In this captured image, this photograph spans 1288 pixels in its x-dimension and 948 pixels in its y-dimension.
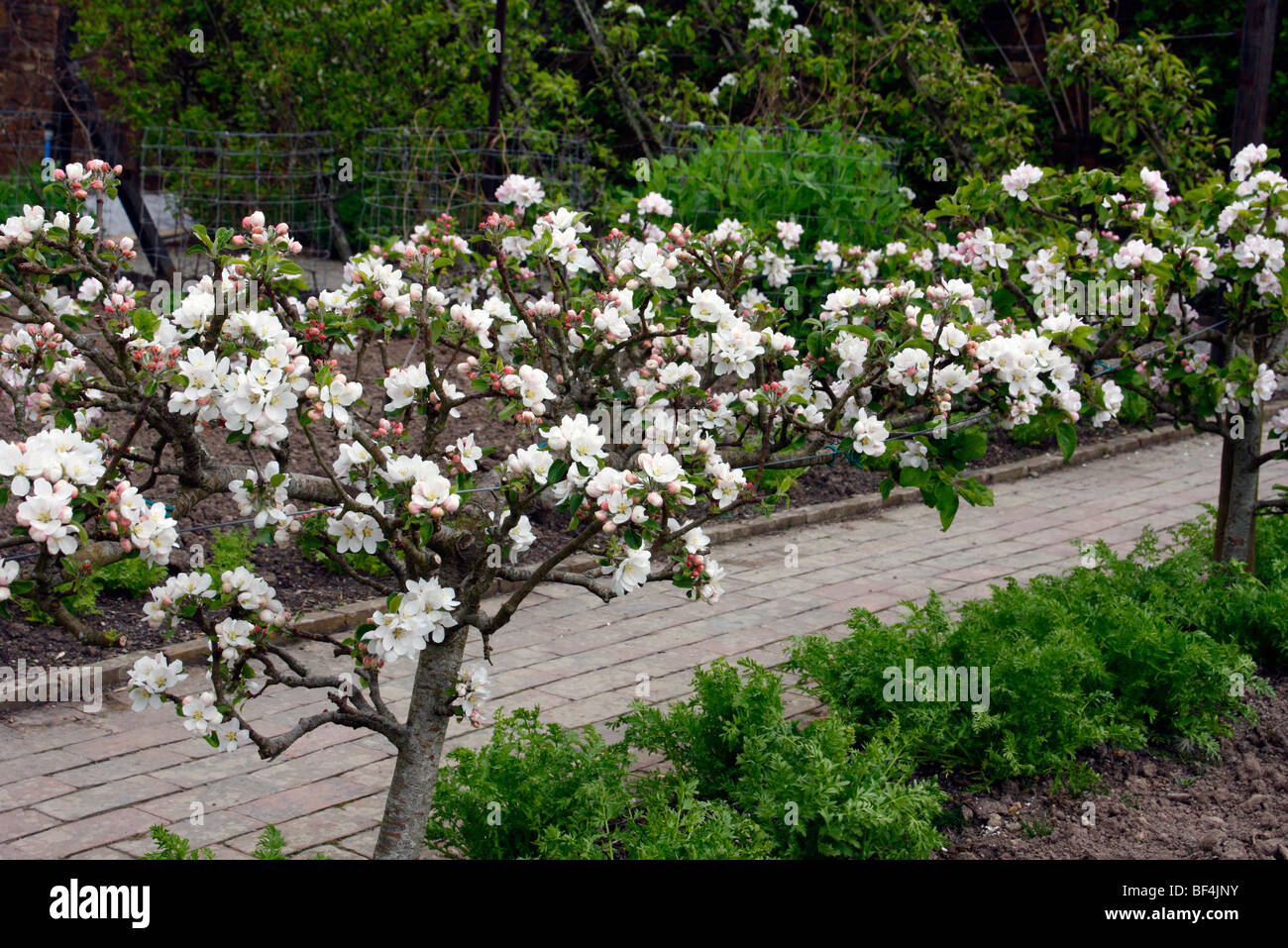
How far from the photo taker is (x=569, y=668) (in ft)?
16.5

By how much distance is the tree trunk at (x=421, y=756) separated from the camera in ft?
10.5

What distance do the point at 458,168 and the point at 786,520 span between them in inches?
160

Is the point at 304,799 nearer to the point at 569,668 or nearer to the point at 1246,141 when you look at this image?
the point at 569,668

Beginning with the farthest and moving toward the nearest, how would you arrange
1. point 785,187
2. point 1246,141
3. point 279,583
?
point 785,187
point 1246,141
point 279,583

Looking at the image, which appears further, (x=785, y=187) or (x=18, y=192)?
(x=18, y=192)

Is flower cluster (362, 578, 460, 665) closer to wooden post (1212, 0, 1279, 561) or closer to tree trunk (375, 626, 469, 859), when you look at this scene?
tree trunk (375, 626, 469, 859)

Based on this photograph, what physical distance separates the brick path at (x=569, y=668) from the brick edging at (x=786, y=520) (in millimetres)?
86

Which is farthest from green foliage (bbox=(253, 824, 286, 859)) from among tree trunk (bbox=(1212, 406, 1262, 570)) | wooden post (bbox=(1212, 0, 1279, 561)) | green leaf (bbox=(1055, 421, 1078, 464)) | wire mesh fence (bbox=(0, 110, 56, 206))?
wire mesh fence (bbox=(0, 110, 56, 206))

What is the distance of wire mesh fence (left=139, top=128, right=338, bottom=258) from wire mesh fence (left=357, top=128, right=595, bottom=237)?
0.54 metres

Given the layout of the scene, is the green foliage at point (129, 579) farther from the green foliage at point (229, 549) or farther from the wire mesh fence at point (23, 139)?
the wire mesh fence at point (23, 139)

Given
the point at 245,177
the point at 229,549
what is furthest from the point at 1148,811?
the point at 245,177

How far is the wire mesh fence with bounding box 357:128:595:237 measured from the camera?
361 inches

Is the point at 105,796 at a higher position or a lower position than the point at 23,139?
lower

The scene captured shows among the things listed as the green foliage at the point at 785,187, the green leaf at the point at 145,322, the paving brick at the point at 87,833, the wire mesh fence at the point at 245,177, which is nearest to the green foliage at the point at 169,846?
the paving brick at the point at 87,833
